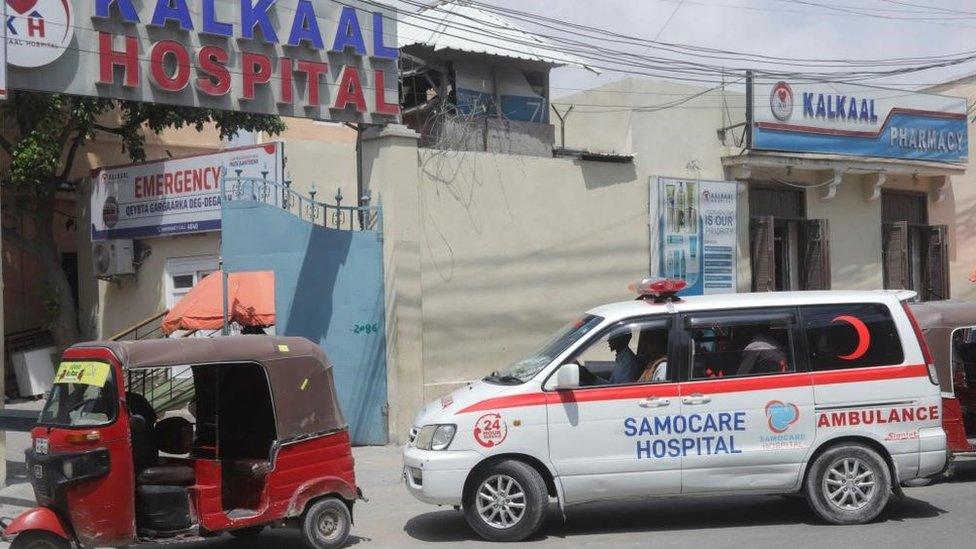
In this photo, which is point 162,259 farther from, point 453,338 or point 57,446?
point 57,446

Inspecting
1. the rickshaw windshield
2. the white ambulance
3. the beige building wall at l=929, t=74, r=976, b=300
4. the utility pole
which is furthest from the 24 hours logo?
the beige building wall at l=929, t=74, r=976, b=300

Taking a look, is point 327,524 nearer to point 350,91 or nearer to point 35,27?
point 35,27

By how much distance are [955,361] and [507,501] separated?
6022mm

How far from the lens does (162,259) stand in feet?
63.2

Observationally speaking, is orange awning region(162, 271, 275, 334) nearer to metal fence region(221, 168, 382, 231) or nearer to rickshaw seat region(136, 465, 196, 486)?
metal fence region(221, 168, 382, 231)

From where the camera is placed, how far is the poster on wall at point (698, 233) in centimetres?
1805

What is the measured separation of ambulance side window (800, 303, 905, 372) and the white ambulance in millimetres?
12

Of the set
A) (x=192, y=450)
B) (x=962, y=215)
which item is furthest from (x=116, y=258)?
(x=962, y=215)

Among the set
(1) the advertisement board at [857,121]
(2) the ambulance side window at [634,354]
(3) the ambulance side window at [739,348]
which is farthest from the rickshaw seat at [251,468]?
(1) the advertisement board at [857,121]

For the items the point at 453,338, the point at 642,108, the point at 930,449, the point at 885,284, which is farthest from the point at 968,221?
the point at 930,449

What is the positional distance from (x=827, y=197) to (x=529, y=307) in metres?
7.14

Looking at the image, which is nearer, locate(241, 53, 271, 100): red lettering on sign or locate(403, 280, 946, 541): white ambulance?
locate(403, 280, 946, 541): white ambulance

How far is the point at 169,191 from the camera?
18.5 m

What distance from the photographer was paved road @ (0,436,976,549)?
8.77 meters
